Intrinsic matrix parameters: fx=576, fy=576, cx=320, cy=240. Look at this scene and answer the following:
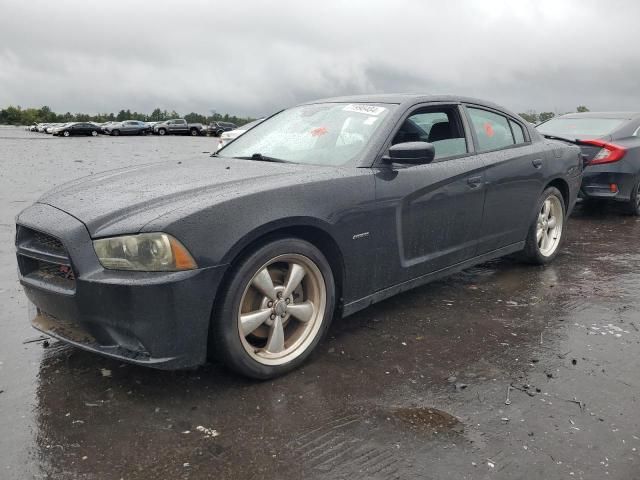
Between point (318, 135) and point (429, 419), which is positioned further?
point (318, 135)

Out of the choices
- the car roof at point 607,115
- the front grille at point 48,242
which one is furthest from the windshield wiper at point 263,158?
the car roof at point 607,115

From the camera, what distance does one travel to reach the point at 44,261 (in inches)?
116

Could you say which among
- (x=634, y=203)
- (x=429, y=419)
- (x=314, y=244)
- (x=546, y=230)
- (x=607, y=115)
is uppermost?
(x=607, y=115)

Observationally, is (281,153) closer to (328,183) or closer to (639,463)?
(328,183)

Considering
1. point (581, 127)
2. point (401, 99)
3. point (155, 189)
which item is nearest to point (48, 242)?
point (155, 189)

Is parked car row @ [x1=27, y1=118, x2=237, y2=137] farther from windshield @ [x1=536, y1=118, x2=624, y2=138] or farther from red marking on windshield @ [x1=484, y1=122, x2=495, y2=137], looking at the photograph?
red marking on windshield @ [x1=484, y1=122, x2=495, y2=137]

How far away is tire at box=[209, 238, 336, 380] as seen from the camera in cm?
287

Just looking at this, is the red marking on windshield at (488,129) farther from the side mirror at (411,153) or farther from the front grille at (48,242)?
the front grille at (48,242)

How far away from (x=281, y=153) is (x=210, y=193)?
3.48 ft

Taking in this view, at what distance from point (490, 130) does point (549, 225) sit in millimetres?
1355

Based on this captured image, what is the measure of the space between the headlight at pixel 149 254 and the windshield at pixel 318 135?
1289 mm

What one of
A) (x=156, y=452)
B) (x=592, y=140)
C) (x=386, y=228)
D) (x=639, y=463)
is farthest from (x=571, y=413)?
(x=592, y=140)

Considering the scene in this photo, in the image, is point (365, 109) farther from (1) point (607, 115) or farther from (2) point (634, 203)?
(1) point (607, 115)

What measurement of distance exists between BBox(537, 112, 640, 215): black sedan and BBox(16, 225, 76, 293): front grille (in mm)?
6858
